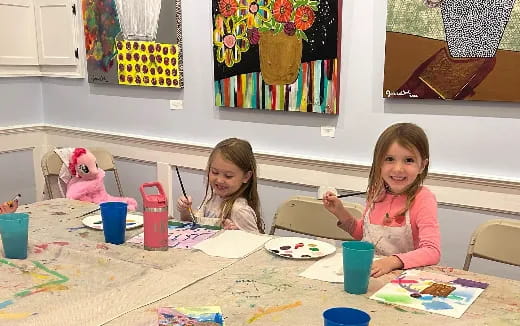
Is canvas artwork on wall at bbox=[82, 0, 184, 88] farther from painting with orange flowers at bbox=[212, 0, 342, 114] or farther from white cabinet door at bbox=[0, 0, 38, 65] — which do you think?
white cabinet door at bbox=[0, 0, 38, 65]

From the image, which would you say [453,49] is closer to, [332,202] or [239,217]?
[332,202]

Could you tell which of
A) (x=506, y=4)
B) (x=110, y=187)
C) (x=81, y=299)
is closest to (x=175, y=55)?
(x=110, y=187)

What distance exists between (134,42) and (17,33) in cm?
99

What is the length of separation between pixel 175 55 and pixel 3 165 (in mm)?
1584

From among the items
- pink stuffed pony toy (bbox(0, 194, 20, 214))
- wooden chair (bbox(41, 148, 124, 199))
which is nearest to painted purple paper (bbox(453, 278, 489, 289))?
pink stuffed pony toy (bbox(0, 194, 20, 214))

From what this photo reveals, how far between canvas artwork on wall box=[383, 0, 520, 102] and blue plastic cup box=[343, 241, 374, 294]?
4.58ft

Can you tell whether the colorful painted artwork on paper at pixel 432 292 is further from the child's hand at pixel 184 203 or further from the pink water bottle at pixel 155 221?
the child's hand at pixel 184 203

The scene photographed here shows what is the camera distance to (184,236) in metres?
1.82

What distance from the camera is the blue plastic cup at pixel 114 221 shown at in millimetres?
1719

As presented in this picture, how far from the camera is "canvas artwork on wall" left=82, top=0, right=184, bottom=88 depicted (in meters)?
3.38

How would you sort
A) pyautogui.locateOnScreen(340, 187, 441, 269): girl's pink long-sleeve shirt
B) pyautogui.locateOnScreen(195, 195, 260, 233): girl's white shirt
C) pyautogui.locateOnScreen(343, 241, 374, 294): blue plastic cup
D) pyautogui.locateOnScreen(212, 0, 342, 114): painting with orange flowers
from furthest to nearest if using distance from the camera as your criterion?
1. pyautogui.locateOnScreen(212, 0, 342, 114): painting with orange flowers
2. pyautogui.locateOnScreen(195, 195, 260, 233): girl's white shirt
3. pyautogui.locateOnScreen(340, 187, 441, 269): girl's pink long-sleeve shirt
4. pyautogui.locateOnScreen(343, 241, 374, 294): blue plastic cup
